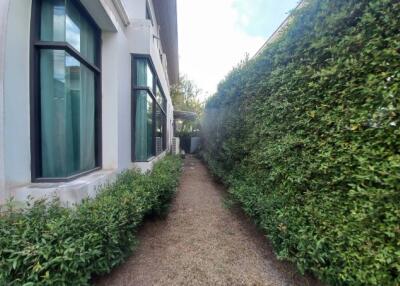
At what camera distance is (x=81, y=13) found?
10.3 feet

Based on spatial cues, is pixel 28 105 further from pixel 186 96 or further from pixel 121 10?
pixel 186 96

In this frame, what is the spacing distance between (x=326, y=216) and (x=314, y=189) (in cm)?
31

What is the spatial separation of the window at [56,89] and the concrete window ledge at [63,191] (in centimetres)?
18

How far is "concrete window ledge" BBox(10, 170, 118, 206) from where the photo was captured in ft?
7.46

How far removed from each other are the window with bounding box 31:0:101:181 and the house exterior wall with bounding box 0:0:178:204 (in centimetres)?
12

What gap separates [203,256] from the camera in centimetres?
289

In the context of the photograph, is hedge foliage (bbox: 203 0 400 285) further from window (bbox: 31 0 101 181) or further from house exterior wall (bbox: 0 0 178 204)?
window (bbox: 31 0 101 181)

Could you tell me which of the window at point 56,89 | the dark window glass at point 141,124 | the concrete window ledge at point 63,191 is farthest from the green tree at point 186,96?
the concrete window ledge at point 63,191

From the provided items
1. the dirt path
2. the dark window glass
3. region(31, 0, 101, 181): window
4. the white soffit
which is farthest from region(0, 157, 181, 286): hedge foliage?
the white soffit

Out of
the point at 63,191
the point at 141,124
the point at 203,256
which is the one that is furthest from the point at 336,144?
the point at 141,124

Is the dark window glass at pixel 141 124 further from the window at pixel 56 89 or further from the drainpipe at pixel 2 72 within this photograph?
the drainpipe at pixel 2 72

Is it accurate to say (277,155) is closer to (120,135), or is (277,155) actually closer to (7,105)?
(120,135)

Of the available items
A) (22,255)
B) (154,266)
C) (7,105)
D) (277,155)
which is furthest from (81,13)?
(154,266)

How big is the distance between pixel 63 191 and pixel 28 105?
3.63 ft
